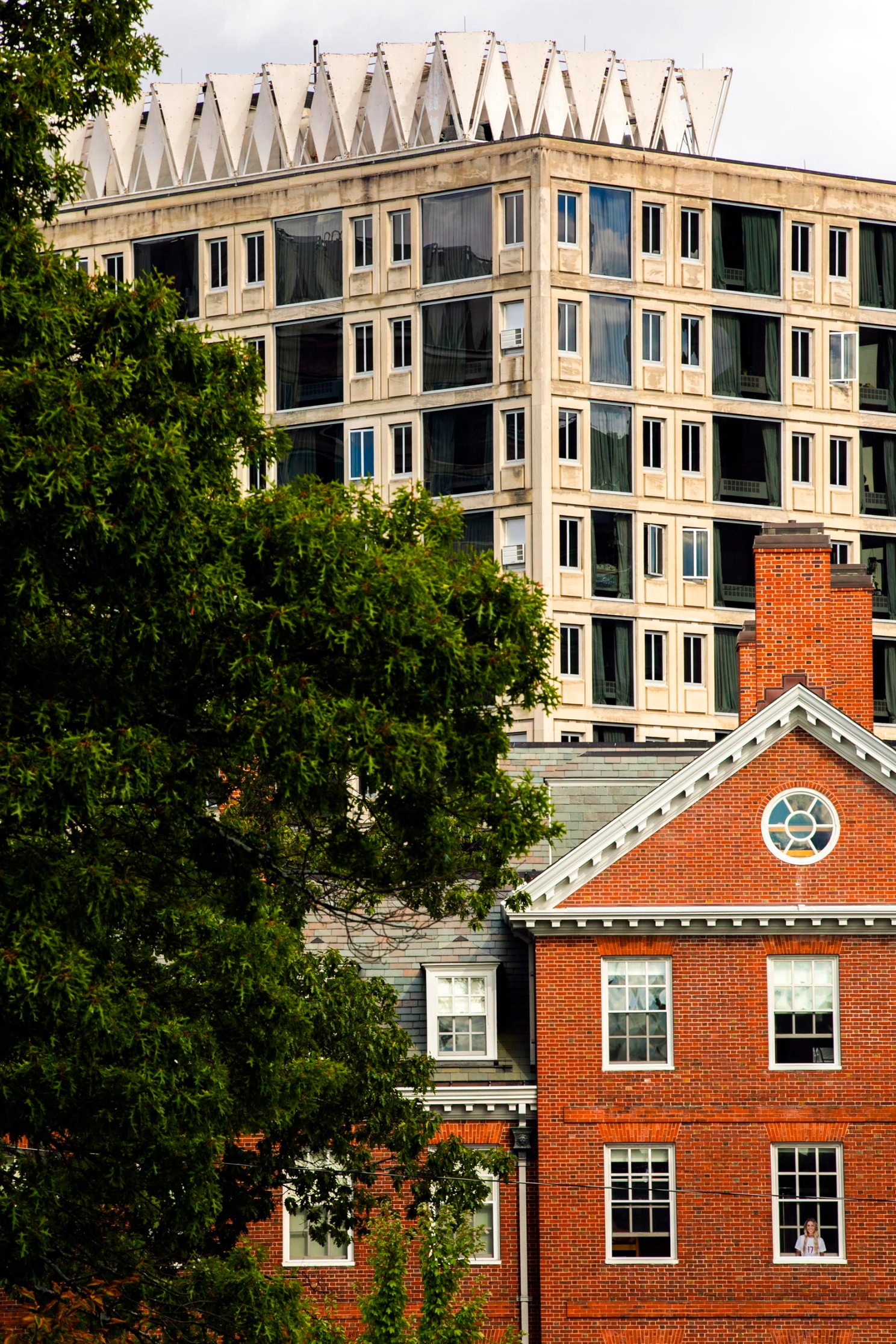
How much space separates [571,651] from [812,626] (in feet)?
125

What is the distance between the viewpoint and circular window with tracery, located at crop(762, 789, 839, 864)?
Answer: 3541 cm

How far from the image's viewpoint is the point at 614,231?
7625cm

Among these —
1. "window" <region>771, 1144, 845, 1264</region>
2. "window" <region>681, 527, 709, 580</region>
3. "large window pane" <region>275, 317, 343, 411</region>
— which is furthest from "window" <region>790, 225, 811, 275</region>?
"window" <region>771, 1144, 845, 1264</region>

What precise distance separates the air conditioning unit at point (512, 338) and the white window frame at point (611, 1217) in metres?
44.3

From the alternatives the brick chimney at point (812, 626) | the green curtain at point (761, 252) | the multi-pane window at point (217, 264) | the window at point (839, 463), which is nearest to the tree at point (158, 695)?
the brick chimney at point (812, 626)

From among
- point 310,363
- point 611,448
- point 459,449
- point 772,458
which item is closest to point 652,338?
point 611,448

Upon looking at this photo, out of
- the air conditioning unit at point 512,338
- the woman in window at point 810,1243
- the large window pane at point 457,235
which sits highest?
the large window pane at point 457,235

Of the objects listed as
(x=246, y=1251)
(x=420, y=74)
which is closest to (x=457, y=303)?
(x=420, y=74)

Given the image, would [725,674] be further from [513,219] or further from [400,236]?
[400,236]

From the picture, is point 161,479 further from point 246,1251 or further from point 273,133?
point 273,133

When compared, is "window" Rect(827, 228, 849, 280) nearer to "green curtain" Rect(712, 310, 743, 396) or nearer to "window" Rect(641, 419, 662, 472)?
"green curtain" Rect(712, 310, 743, 396)

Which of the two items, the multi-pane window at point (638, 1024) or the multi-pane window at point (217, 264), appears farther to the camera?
the multi-pane window at point (217, 264)

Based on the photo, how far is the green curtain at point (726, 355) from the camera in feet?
254

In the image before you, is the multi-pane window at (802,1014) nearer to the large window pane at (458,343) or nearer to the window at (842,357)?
the large window pane at (458,343)
